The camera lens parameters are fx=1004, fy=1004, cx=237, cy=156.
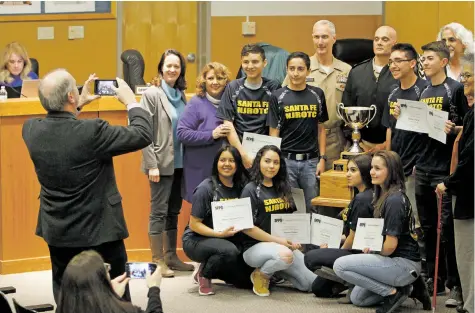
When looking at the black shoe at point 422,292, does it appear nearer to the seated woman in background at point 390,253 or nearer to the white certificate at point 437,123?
the seated woman in background at point 390,253

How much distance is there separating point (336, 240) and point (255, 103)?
1041 mm

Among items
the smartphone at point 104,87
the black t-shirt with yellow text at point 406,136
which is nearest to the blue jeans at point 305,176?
the black t-shirt with yellow text at point 406,136

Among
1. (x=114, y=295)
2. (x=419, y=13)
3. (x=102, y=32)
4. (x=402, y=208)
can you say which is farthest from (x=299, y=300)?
(x=102, y=32)

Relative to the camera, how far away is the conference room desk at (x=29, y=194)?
21.5 feet

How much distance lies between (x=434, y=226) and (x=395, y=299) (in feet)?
1.97

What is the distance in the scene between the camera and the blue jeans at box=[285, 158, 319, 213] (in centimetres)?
638

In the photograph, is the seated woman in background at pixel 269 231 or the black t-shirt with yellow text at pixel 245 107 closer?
the seated woman in background at pixel 269 231

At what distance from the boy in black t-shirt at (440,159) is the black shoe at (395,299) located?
0.28 meters

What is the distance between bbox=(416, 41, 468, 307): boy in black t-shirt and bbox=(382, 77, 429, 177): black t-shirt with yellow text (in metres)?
0.06

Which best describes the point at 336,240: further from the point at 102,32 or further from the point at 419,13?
the point at 102,32

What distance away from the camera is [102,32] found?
9.88 meters

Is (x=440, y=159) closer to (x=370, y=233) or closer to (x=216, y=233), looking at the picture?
(x=370, y=233)

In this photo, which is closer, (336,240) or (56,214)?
(56,214)

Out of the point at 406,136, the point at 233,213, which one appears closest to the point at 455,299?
the point at 406,136
